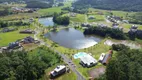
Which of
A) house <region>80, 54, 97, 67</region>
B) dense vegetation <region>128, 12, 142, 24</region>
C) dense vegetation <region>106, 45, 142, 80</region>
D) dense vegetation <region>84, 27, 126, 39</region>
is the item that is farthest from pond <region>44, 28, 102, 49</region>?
dense vegetation <region>128, 12, 142, 24</region>

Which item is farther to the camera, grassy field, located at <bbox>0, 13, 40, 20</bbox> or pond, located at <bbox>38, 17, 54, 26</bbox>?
grassy field, located at <bbox>0, 13, 40, 20</bbox>

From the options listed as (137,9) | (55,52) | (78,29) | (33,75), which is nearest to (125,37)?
(78,29)

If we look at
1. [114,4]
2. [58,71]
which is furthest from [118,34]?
[114,4]

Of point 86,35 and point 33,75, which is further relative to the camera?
point 86,35

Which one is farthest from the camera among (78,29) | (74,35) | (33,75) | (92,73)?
(78,29)

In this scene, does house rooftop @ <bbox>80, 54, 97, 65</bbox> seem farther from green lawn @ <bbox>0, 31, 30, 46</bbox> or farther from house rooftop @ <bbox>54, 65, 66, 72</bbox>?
green lawn @ <bbox>0, 31, 30, 46</bbox>

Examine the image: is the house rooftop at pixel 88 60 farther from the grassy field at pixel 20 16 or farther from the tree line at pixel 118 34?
the grassy field at pixel 20 16

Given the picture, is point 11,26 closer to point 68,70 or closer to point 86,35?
point 86,35

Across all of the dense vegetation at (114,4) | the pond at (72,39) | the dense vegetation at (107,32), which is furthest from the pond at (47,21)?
the dense vegetation at (114,4)
